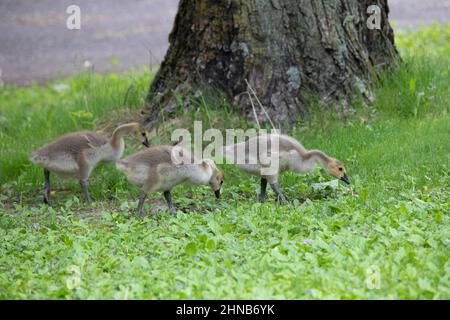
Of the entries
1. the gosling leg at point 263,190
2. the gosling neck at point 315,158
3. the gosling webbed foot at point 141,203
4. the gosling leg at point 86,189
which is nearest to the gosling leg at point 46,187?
the gosling leg at point 86,189

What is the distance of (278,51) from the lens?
9164 millimetres

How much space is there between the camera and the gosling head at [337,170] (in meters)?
7.79

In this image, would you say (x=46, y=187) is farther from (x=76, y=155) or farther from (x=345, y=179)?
(x=345, y=179)

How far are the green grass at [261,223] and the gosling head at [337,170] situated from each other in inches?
4.2

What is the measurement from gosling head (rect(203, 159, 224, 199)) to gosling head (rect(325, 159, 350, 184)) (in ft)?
3.36

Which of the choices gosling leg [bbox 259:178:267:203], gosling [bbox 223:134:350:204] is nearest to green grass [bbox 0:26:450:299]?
gosling leg [bbox 259:178:267:203]

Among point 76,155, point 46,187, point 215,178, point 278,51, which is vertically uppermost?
point 278,51

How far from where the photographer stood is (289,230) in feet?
20.9

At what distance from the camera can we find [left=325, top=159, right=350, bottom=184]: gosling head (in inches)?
307

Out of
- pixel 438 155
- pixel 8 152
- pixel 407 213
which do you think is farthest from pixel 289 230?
pixel 8 152

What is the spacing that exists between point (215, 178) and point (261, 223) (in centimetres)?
137

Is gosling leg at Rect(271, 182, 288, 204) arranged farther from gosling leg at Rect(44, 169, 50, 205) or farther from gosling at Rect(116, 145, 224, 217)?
gosling leg at Rect(44, 169, 50, 205)

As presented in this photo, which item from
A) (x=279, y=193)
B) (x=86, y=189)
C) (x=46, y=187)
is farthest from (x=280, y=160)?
(x=46, y=187)

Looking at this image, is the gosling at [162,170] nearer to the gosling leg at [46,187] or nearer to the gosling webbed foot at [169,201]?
the gosling webbed foot at [169,201]
